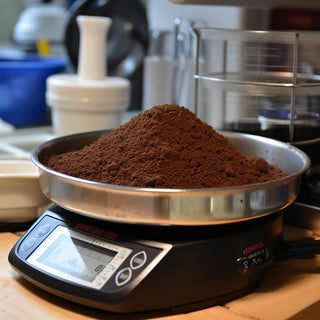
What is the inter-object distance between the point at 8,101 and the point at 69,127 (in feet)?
1.04

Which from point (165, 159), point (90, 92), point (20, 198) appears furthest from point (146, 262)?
point (90, 92)

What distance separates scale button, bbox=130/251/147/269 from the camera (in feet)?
1.64

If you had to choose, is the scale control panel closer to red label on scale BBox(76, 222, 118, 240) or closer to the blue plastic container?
red label on scale BBox(76, 222, 118, 240)

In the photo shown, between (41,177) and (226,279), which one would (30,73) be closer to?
(41,177)

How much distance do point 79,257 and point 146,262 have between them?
7 cm

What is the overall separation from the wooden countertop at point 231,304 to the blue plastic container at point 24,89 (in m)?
0.79

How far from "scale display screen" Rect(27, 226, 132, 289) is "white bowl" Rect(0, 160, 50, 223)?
153 millimetres

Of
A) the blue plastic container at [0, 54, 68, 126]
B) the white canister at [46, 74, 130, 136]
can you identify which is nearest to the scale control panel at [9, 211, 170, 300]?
the white canister at [46, 74, 130, 136]

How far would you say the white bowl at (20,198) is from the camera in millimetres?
696

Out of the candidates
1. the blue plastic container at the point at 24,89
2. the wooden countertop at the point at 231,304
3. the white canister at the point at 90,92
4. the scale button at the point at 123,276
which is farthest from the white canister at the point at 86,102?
the scale button at the point at 123,276

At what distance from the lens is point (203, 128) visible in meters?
0.61

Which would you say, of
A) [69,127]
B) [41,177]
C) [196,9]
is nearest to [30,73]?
[69,127]

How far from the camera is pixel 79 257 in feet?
1.74

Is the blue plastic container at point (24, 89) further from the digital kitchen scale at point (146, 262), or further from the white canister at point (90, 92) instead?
the digital kitchen scale at point (146, 262)
